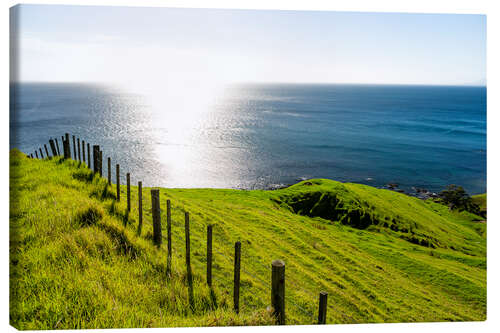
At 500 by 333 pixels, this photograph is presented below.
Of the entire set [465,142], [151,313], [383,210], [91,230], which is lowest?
[383,210]

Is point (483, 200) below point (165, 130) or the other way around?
below

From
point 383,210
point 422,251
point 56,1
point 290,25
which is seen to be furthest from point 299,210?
point 56,1

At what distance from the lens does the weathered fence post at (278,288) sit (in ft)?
11.6

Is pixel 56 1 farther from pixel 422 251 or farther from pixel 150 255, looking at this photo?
pixel 422 251

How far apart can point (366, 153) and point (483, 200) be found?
774 inches

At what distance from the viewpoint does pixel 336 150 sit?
1737 inches

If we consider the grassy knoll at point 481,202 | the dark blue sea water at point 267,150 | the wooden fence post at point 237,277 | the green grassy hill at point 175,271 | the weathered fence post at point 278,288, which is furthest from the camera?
the dark blue sea water at point 267,150

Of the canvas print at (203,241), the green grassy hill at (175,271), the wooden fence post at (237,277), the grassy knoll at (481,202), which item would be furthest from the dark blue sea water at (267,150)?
the wooden fence post at (237,277)

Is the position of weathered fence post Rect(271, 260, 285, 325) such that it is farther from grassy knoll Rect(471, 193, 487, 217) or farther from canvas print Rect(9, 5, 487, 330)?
grassy knoll Rect(471, 193, 487, 217)

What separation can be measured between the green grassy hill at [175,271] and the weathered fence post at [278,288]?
0.25 metres

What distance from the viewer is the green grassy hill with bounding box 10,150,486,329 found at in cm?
394

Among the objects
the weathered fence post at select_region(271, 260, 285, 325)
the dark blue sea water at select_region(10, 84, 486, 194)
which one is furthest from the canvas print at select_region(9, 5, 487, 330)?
the dark blue sea water at select_region(10, 84, 486, 194)

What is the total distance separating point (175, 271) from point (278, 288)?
1.91 meters

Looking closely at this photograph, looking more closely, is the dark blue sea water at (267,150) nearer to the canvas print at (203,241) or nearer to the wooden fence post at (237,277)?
the canvas print at (203,241)
